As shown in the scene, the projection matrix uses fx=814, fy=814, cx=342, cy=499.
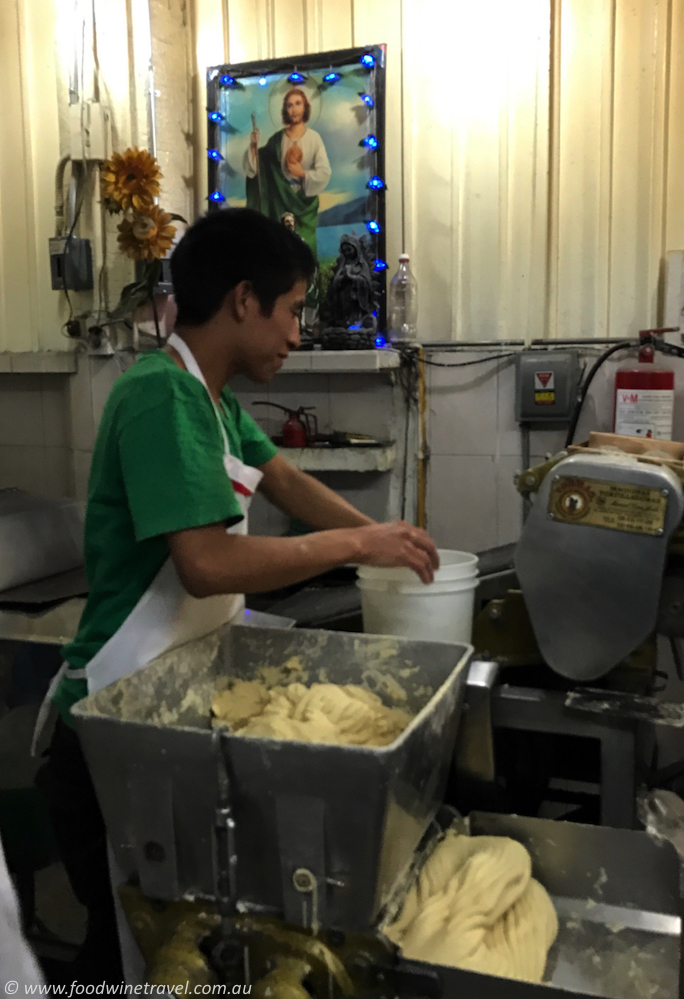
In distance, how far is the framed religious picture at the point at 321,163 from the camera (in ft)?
8.34

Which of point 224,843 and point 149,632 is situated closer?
point 224,843

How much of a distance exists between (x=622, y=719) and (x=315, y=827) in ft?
1.88

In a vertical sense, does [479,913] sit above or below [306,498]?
below

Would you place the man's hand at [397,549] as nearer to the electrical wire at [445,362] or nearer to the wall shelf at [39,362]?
the electrical wire at [445,362]

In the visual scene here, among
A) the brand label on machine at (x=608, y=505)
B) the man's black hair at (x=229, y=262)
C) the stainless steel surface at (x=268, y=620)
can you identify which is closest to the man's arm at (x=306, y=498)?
the stainless steel surface at (x=268, y=620)

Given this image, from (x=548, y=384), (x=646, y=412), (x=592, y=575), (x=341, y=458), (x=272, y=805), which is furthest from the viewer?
(x=341, y=458)

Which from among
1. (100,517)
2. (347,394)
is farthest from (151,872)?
(347,394)

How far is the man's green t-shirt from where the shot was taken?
118 centimetres

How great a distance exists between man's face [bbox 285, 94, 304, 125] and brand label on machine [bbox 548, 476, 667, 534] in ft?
6.06

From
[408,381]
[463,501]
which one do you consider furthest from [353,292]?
[463,501]

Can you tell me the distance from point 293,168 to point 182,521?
186 centimetres

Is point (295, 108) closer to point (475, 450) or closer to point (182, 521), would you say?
point (475, 450)

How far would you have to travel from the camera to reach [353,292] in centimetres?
252

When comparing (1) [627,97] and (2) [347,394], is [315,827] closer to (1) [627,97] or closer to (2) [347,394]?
(2) [347,394]
